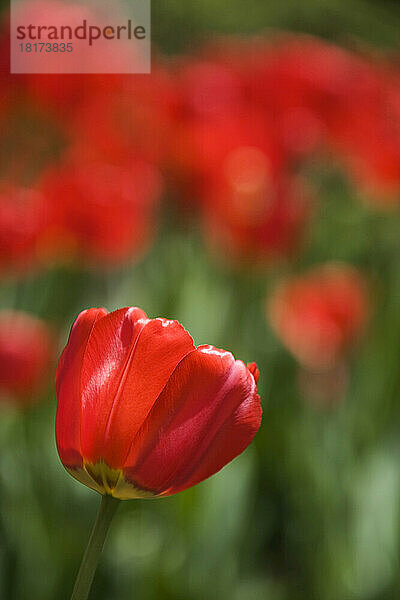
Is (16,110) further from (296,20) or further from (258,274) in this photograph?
(296,20)

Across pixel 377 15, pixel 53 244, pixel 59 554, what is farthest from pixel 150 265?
pixel 377 15

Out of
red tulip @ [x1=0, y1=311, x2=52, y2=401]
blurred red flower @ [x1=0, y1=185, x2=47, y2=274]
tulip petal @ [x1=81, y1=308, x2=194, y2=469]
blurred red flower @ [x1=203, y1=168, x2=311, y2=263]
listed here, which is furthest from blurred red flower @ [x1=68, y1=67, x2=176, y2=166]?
tulip petal @ [x1=81, y1=308, x2=194, y2=469]

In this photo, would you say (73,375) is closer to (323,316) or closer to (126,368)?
(126,368)

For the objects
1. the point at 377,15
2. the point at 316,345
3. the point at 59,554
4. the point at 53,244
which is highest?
the point at 377,15

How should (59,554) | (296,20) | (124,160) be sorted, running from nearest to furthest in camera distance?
1. (59,554)
2. (124,160)
3. (296,20)

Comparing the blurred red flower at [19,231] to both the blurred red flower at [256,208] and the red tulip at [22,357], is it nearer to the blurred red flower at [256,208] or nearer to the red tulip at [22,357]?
the red tulip at [22,357]

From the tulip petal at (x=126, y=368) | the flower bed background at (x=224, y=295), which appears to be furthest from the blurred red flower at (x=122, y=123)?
the tulip petal at (x=126, y=368)

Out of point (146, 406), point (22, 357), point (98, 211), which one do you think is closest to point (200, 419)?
point (146, 406)
